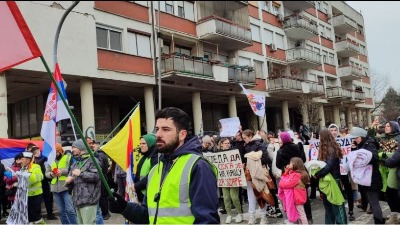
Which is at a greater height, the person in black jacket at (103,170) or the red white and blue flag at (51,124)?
the red white and blue flag at (51,124)

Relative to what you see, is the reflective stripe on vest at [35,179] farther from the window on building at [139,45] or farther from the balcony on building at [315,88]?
the balcony on building at [315,88]

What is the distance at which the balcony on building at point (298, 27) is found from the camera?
3403 cm

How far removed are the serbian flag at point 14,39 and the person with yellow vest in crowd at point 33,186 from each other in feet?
18.1

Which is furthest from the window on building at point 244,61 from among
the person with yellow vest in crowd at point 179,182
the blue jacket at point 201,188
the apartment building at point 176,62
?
the blue jacket at point 201,188

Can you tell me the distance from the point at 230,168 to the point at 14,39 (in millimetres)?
6315

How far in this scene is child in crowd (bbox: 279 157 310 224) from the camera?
7098 millimetres

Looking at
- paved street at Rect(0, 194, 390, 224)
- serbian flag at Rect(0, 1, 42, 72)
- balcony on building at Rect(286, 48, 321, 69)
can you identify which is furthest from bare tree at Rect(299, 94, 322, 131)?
serbian flag at Rect(0, 1, 42, 72)

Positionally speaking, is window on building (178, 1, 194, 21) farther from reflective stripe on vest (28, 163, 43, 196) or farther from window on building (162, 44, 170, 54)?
reflective stripe on vest (28, 163, 43, 196)

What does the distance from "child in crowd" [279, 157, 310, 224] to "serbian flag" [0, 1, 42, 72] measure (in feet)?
16.4

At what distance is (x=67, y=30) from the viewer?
17.0 meters

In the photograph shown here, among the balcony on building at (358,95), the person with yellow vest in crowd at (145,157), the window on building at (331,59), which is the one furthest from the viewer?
the balcony on building at (358,95)

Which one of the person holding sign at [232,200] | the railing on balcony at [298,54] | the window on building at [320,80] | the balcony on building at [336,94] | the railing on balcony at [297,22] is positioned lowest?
the person holding sign at [232,200]

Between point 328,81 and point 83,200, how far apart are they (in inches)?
1507

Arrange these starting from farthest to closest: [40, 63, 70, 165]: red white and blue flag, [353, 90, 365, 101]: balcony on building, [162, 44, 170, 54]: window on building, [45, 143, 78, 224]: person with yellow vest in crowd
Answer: [353, 90, 365, 101]: balcony on building
[162, 44, 170, 54]: window on building
[45, 143, 78, 224]: person with yellow vest in crowd
[40, 63, 70, 165]: red white and blue flag
